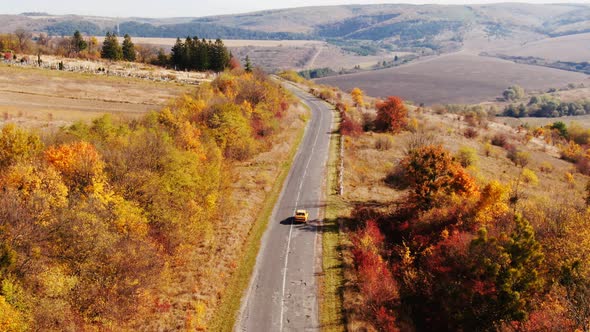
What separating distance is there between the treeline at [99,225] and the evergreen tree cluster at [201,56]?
326 ft

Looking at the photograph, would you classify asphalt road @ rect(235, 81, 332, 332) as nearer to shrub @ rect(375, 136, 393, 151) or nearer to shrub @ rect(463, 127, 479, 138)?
shrub @ rect(375, 136, 393, 151)

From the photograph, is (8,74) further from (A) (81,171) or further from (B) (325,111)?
(A) (81,171)

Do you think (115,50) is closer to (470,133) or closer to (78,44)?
(78,44)

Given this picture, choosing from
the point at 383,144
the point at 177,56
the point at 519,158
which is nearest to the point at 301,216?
the point at 383,144

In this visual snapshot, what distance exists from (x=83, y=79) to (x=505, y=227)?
360ft

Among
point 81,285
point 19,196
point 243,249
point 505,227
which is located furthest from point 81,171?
point 505,227

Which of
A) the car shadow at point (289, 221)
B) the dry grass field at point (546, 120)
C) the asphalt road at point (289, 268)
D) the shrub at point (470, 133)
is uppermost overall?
the dry grass field at point (546, 120)

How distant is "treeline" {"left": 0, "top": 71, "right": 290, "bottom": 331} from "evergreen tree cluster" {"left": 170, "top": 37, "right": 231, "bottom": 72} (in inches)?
3912

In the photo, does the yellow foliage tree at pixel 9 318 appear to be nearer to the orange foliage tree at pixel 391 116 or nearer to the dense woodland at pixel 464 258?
the dense woodland at pixel 464 258

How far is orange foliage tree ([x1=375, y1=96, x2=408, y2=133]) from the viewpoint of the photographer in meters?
102

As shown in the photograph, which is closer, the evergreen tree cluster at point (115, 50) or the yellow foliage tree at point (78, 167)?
the yellow foliage tree at point (78, 167)

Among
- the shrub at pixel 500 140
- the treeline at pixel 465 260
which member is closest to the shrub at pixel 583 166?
the shrub at pixel 500 140

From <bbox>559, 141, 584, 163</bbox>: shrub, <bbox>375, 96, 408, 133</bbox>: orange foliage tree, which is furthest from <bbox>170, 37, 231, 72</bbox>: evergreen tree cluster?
<bbox>559, 141, 584, 163</bbox>: shrub

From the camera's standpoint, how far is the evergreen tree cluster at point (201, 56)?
460ft
